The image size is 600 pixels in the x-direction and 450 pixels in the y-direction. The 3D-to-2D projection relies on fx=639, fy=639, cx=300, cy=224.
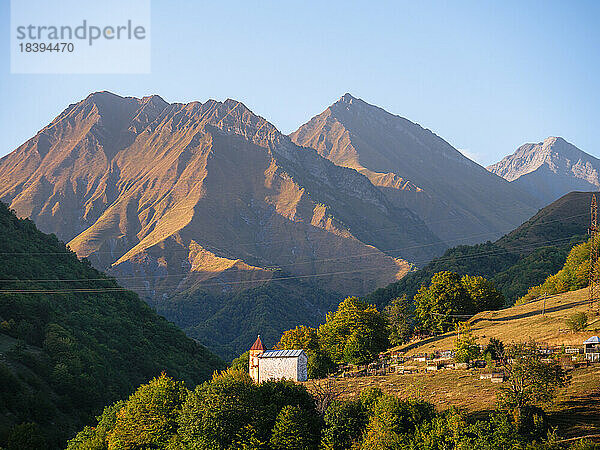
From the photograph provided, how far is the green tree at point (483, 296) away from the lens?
397 ft

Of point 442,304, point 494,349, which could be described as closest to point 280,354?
point 494,349

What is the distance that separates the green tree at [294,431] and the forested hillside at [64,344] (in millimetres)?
29915

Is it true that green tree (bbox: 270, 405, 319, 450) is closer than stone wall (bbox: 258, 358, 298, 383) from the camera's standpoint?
Yes

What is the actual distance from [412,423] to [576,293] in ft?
220

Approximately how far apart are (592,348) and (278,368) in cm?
3940

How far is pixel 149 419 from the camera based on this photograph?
2731 inches

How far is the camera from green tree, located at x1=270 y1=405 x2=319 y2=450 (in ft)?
201

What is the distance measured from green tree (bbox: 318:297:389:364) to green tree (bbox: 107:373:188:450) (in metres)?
33.4

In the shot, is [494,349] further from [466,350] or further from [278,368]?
[278,368]

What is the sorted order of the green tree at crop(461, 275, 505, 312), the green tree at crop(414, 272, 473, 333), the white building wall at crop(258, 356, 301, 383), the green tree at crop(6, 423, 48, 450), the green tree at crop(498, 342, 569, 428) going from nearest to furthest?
the green tree at crop(498, 342, 569, 428), the green tree at crop(6, 423, 48, 450), the white building wall at crop(258, 356, 301, 383), the green tree at crop(414, 272, 473, 333), the green tree at crop(461, 275, 505, 312)

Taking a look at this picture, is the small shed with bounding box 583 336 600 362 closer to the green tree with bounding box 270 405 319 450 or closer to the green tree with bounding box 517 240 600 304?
the green tree with bounding box 270 405 319 450

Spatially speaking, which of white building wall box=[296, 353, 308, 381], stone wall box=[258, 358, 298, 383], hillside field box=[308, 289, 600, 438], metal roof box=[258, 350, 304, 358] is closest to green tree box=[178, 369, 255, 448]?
hillside field box=[308, 289, 600, 438]

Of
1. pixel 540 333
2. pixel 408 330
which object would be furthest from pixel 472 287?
pixel 540 333

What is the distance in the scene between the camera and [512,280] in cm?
18512
